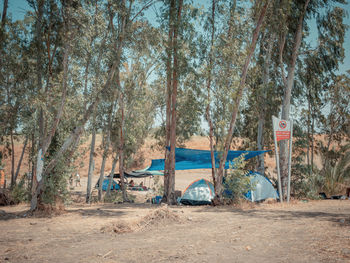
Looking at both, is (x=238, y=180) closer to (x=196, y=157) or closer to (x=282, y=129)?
(x=282, y=129)

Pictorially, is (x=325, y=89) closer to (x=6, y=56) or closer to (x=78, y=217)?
(x=78, y=217)

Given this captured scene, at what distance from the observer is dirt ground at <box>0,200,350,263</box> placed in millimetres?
3828

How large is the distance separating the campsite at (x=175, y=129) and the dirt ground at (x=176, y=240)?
3 centimetres

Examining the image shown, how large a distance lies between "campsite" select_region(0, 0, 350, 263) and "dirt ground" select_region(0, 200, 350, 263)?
1.1 inches

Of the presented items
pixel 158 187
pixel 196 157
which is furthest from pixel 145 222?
pixel 158 187

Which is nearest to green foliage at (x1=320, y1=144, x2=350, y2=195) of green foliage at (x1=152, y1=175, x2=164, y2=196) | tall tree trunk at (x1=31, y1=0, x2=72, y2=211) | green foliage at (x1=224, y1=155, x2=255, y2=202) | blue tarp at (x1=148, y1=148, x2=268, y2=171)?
blue tarp at (x1=148, y1=148, x2=268, y2=171)

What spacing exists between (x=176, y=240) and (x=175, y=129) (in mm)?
6519

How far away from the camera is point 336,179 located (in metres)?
14.3

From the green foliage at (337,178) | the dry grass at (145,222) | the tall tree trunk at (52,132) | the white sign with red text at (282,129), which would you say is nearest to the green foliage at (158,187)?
the white sign with red text at (282,129)

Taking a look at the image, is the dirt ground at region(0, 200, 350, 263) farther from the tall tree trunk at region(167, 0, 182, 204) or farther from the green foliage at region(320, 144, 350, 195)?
the green foliage at region(320, 144, 350, 195)

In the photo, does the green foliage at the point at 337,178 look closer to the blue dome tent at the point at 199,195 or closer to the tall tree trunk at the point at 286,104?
the tall tree trunk at the point at 286,104

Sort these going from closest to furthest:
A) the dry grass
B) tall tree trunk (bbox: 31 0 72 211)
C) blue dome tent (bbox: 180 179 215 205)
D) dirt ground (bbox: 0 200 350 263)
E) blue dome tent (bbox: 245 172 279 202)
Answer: dirt ground (bbox: 0 200 350 263)
the dry grass
tall tree trunk (bbox: 31 0 72 211)
blue dome tent (bbox: 245 172 279 202)
blue dome tent (bbox: 180 179 215 205)

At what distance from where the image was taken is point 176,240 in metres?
4.80

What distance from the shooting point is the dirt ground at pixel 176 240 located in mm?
3828
